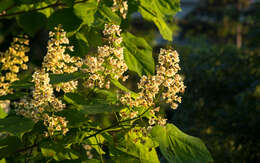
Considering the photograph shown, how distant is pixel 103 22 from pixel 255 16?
32.0ft

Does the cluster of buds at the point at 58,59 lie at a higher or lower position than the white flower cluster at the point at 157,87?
higher

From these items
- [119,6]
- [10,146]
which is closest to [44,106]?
[10,146]

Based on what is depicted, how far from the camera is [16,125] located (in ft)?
6.18

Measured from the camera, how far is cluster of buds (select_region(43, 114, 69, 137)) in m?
1.97

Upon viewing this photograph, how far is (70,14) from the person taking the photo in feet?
8.20

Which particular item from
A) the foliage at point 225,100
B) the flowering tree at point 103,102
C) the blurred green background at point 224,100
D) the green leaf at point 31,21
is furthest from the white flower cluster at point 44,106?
the foliage at point 225,100

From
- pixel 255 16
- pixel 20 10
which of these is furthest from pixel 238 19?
pixel 20 10

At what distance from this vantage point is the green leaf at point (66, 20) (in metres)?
2.47

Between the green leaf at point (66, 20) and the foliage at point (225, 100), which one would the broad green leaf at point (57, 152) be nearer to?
the green leaf at point (66, 20)

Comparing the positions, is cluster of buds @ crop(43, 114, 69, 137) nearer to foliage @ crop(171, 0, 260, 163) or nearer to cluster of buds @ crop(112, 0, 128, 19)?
cluster of buds @ crop(112, 0, 128, 19)

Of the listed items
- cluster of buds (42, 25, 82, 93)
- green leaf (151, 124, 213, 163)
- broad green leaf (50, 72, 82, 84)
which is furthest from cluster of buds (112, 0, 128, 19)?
green leaf (151, 124, 213, 163)

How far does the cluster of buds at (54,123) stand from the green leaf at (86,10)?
566 mm

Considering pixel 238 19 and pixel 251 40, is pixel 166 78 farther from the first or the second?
pixel 238 19

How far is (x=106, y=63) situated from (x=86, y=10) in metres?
0.35
